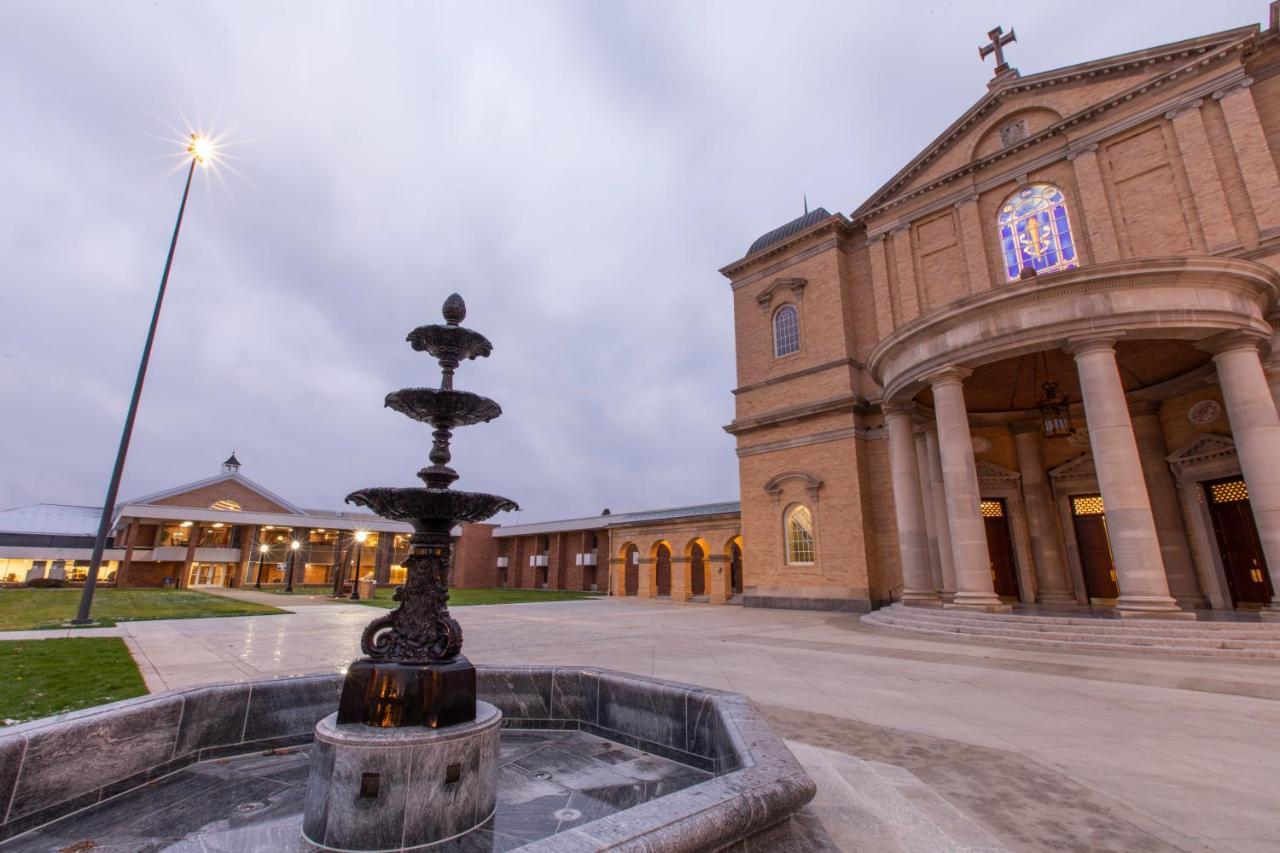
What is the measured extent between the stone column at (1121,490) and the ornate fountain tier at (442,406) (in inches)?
491

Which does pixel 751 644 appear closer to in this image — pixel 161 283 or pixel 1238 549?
pixel 1238 549

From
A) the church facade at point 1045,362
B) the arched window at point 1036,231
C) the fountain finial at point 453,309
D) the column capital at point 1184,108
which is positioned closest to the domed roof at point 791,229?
the church facade at point 1045,362

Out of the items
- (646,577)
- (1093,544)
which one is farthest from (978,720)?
(646,577)

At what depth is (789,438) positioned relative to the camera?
2270 centimetres

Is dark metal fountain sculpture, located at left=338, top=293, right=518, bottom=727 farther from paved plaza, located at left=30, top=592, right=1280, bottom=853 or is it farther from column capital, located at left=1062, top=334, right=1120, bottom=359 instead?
column capital, located at left=1062, top=334, right=1120, bottom=359

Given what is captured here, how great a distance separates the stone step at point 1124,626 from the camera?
31.1ft

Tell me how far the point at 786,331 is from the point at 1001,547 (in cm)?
1170

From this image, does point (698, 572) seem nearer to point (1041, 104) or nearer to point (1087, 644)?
point (1087, 644)

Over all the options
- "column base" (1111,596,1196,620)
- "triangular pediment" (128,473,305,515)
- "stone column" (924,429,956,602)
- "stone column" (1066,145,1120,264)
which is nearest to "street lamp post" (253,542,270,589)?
"triangular pediment" (128,473,305,515)

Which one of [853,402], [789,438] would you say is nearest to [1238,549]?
[853,402]

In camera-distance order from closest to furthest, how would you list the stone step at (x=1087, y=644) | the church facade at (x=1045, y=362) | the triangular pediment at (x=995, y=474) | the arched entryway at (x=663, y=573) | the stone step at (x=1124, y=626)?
1. the stone step at (x=1087, y=644)
2. the stone step at (x=1124, y=626)
3. the church facade at (x=1045, y=362)
4. the triangular pediment at (x=995, y=474)
5. the arched entryway at (x=663, y=573)

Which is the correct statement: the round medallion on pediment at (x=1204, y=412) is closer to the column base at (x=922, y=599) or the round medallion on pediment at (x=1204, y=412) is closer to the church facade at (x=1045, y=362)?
the church facade at (x=1045, y=362)

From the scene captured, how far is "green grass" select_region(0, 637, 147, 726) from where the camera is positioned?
5.65 meters

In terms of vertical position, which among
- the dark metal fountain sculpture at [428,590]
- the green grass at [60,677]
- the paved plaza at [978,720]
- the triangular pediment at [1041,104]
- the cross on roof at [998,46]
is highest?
the cross on roof at [998,46]
